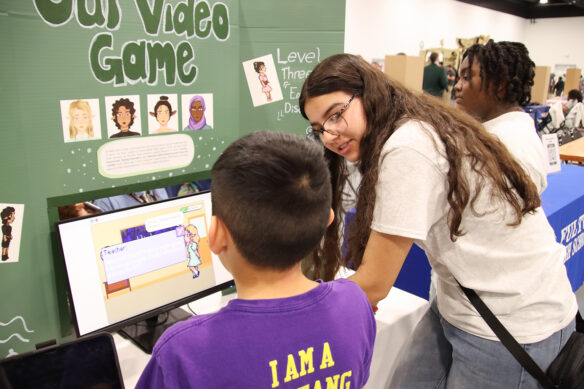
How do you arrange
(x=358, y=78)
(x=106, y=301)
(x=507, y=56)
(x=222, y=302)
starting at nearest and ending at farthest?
(x=358, y=78) → (x=106, y=301) → (x=222, y=302) → (x=507, y=56)

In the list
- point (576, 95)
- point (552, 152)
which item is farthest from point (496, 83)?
point (576, 95)

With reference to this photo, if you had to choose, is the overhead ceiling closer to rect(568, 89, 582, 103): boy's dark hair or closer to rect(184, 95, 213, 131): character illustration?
rect(568, 89, 582, 103): boy's dark hair

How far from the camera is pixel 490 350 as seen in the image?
1106 millimetres

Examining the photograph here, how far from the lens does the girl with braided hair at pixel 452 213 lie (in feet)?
3.19

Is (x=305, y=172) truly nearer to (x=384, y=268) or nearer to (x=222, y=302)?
(x=384, y=268)

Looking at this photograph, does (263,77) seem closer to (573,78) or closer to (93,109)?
(93,109)

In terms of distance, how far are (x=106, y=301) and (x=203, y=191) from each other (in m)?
0.41

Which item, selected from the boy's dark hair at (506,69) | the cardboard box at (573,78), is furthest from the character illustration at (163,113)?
the cardboard box at (573,78)

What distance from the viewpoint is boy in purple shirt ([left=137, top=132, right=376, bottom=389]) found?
66 centimetres

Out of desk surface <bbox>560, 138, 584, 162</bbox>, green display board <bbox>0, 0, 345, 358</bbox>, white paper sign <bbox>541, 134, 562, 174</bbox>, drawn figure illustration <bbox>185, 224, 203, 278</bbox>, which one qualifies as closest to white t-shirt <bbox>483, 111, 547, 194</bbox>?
green display board <bbox>0, 0, 345, 358</bbox>

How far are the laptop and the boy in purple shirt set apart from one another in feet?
1.00

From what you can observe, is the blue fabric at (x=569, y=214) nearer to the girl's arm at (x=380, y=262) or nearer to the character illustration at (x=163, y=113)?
the girl's arm at (x=380, y=262)

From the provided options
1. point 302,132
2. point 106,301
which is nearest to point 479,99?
point 302,132

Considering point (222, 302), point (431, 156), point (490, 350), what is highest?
point (431, 156)
